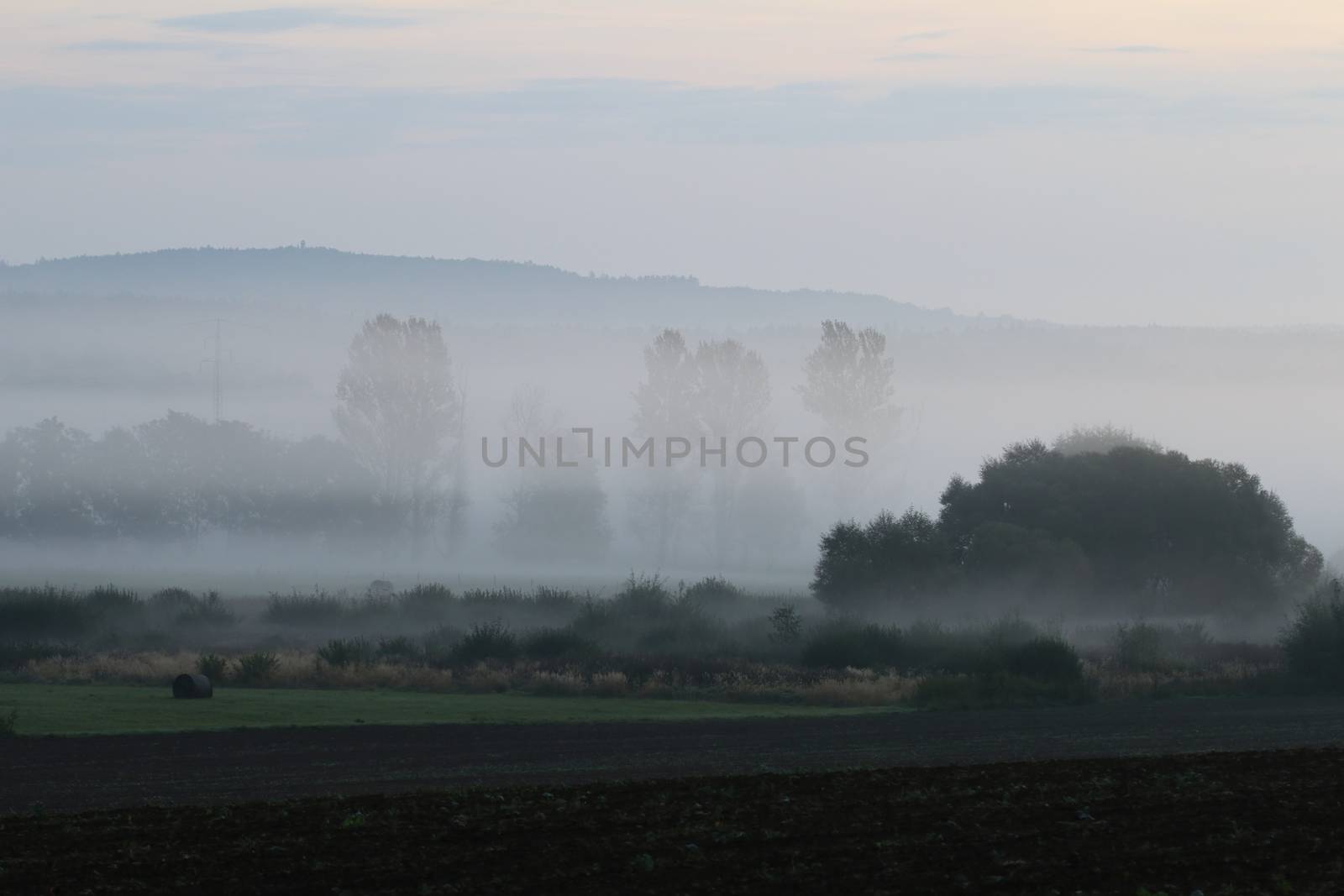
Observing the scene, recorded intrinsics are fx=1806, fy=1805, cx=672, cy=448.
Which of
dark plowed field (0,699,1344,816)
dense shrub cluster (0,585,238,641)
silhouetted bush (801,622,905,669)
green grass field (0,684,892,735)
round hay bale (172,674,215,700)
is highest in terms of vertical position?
dense shrub cluster (0,585,238,641)

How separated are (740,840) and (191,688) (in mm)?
22762

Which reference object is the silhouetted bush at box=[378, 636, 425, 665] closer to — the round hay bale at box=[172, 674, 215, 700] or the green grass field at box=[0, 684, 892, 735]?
the green grass field at box=[0, 684, 892, 735]

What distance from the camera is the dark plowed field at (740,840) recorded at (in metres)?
13.7

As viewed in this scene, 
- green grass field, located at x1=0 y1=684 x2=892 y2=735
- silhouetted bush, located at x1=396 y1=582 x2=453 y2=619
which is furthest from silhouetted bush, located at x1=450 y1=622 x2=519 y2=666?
silhouetted bush, located at x1=396 y1=582 x2=453 y2=619

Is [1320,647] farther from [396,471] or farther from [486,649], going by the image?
[396,471]

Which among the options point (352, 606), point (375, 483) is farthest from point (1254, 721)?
point (375, 483)

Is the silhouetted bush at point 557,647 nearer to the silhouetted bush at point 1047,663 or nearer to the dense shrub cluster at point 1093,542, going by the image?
the silhouetted bush at point 1047,663

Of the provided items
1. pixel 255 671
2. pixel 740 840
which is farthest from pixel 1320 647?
pixel 740 840

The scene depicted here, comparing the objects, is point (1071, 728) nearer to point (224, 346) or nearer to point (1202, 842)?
point (1202, 842)

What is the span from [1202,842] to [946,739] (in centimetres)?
1382

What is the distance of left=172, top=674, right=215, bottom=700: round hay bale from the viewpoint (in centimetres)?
3584

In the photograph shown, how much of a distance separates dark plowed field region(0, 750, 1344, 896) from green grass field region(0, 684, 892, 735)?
13.4 meters

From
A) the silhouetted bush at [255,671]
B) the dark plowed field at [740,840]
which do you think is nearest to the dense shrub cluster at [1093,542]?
the silhouetted bush at [255,671]

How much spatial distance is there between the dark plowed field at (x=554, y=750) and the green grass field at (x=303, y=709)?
165 centimetres
